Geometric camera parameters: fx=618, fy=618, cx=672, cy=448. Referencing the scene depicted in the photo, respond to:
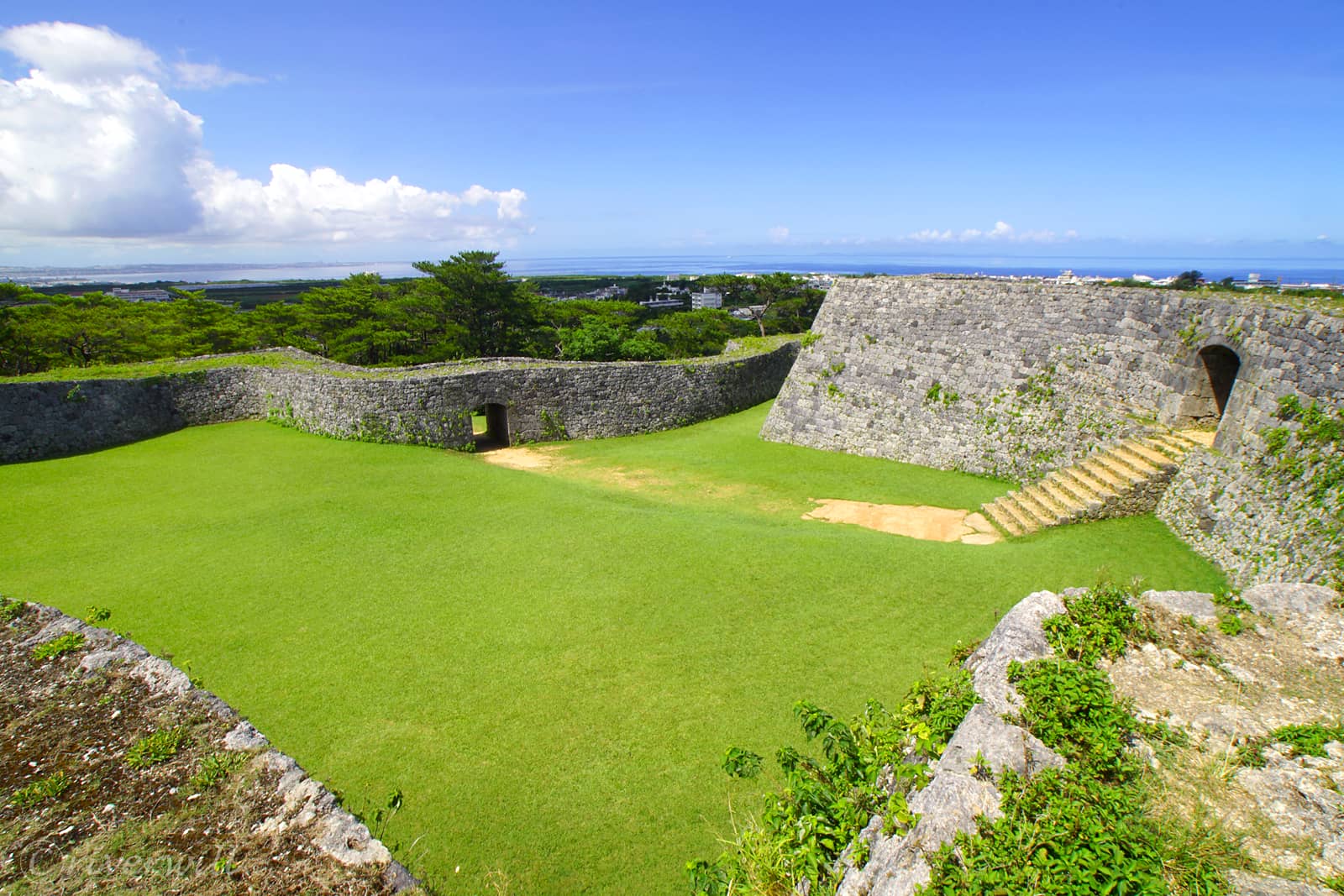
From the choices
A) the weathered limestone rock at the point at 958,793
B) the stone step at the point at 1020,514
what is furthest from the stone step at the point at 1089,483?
the weathered limestone rock at the point at 958,793

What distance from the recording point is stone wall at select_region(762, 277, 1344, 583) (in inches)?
308

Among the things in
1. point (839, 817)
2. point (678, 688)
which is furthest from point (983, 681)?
point (678, 688)

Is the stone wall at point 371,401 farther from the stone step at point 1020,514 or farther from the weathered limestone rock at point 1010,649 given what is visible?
the weathered limestone rock at point 1010,649

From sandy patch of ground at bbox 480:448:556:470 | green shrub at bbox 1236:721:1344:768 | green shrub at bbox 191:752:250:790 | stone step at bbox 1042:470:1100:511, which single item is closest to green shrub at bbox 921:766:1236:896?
green shrub at bbox 1236:721:1344:768

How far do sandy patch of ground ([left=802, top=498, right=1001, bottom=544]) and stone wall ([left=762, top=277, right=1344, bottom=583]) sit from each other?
246 cm

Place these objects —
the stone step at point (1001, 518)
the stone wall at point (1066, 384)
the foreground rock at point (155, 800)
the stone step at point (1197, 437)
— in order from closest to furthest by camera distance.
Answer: the foreground rock at point (155, 800), the stone wall at point (1066, 384), the stone step at point (1197, 437), the stone step at point (1001, 518)

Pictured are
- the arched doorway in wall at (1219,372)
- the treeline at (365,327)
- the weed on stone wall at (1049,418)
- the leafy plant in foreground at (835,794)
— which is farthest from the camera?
the treeline at (365,327)

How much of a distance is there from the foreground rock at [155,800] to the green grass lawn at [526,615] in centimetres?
104

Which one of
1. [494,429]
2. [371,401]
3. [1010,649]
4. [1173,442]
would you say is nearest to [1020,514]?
[1173,442]

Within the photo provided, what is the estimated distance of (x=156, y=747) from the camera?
373cm

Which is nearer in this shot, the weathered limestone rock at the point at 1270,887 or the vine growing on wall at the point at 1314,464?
the weathered limestone rock at the point at 1270,887

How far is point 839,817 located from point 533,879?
2051mm

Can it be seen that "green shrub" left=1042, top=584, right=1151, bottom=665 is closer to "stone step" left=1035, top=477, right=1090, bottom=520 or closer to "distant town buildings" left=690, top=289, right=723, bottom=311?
"stone step" left=1035, top=477, right=1090, bottom=520

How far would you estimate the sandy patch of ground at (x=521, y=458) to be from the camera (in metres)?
14.8
